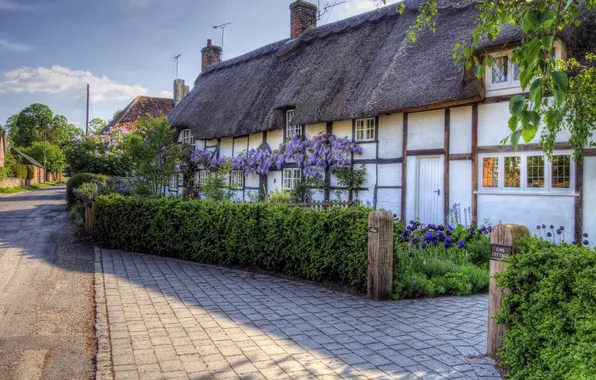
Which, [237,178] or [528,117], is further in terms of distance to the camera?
[237,178]

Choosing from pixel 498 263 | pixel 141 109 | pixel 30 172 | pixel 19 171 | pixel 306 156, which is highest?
pixel 141 109

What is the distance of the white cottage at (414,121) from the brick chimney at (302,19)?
308 millimetres

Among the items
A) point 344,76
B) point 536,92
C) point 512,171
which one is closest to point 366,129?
point 344,76

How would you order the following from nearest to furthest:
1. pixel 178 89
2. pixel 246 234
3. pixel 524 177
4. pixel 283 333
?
pixel 283 333, pixel 246 234, pixel 524 177, pixel 178 89

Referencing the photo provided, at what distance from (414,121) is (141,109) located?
27.5 metres

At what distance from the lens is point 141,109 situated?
116ft

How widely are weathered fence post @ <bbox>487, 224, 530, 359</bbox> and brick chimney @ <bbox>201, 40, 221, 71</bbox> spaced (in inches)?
930

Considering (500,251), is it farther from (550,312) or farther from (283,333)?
(283,333)

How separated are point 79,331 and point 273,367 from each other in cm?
246

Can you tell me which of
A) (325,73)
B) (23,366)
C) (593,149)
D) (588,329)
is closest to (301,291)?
(23,366)

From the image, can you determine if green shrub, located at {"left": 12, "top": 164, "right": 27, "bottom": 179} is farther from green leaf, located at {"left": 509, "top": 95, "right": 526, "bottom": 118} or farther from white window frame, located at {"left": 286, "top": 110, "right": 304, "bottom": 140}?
Answer: green leaf, located at {"left": 509, "top": 95, "right": 526, "bottom": 118}

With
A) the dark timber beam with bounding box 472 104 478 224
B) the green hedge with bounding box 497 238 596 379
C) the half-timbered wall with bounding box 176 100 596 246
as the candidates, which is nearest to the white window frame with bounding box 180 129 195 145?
the half-timbered wall with bounding box 176 100 596 246

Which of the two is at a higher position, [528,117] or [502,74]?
[502,74]

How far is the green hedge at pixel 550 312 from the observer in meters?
3.24
